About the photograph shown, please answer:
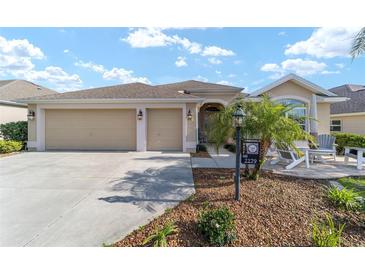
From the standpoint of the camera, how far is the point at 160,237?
339 cm

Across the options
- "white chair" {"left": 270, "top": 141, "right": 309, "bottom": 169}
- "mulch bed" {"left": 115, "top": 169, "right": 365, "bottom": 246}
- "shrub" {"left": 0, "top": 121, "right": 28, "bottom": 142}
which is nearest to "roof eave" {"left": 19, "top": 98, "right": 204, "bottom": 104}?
"shrub" {"left": 0, "top": 121, "right": 28, "bottom": 142}

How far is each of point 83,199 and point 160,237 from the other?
8.57 feet

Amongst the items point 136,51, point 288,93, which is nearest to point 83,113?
point 136,51

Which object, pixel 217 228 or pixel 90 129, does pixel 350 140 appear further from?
pixel 90 129

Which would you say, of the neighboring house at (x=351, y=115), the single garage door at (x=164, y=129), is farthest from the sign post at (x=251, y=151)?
the neighboring house at (x=351, y=115)

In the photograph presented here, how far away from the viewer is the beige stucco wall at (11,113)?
15455 millimetres

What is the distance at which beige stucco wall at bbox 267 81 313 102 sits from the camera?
1188 cm

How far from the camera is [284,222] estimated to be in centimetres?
402

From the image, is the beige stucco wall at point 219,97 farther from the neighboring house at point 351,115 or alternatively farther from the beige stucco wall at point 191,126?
the neighboring house at point 351,115

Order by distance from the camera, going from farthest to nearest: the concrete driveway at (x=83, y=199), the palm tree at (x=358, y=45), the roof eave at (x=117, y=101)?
the roof eave at (x=117, y=101)
the palm tree at (x=358, y=45)
the concrete driveway at (x=83, y=199)

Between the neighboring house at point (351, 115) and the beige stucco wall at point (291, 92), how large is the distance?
7.23 meters

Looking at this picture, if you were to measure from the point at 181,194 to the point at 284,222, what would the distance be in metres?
2.34

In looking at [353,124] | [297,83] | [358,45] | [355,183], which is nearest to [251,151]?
[355,183]
